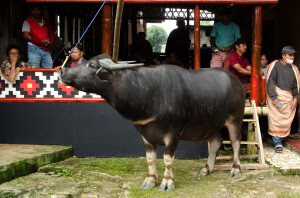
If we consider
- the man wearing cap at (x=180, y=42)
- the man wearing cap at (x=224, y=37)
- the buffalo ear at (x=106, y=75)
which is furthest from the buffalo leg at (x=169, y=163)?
the man wearing cap at (x=180, y=42)

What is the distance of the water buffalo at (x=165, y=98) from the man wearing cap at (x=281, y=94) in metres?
1.71

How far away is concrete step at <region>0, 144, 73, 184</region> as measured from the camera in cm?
470

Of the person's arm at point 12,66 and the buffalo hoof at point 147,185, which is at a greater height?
the person's arm at point 12,66

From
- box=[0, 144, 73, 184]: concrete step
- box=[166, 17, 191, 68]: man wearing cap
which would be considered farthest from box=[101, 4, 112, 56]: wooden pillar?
box=[166, 17, 191, 68]: man wearing cap

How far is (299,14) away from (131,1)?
4.09 meters

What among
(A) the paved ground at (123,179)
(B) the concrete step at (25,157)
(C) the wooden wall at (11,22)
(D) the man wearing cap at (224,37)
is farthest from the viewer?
(C) the wooden wall at (11,22)

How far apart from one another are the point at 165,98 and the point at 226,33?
3.02 metres

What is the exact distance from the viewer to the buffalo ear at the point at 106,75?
12.4 feet

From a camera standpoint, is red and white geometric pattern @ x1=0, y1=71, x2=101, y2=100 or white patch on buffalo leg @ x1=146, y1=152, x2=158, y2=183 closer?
white patch on buffalo leg @ x1=146, y1=152, x2=158, y2=183

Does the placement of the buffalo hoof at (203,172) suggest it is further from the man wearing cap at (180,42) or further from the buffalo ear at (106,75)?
the man wearing cap at (180,42)

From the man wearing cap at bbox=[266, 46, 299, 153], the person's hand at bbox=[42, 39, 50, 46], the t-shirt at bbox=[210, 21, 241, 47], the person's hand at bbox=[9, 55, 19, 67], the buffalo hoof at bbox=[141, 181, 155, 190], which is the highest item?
the t-shirt at bbox=[210, 21, 241, 47]

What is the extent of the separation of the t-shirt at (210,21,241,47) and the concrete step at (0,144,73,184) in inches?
132

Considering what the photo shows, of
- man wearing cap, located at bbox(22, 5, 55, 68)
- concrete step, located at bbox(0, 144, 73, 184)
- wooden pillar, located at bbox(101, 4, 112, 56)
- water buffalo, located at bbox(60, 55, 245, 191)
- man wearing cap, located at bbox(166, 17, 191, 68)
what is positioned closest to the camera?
water buffalo, located at bbox(60, 55, 245, 191)

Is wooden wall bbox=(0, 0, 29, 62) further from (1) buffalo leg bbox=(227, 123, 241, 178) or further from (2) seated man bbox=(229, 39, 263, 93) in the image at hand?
(1) buffalo leg bbox=(227, 123, 241, 178)
